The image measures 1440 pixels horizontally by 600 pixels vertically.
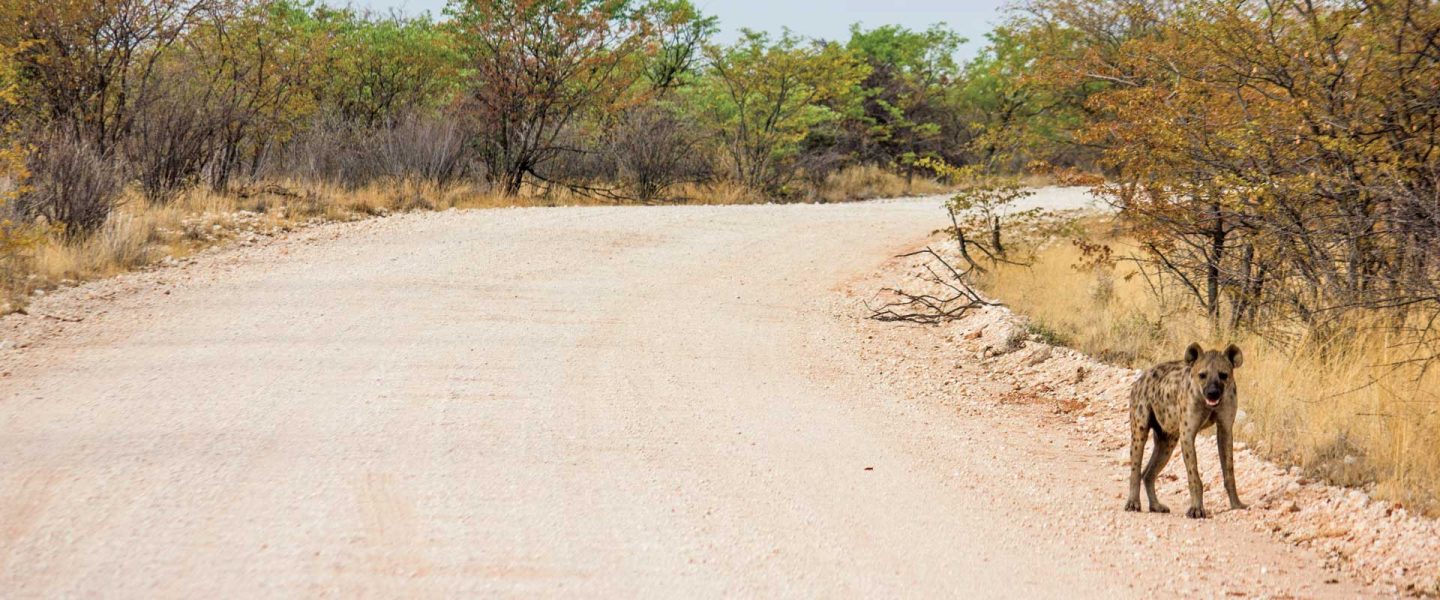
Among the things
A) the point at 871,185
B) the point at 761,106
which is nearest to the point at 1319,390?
the point at 761,106

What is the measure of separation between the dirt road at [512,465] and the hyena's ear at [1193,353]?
0.76 m

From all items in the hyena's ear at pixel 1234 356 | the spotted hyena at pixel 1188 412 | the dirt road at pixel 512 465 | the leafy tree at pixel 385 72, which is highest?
the leafy tree at pixel 385 72

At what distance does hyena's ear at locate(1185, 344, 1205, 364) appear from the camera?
4.96m

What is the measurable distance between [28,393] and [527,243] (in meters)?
7.76

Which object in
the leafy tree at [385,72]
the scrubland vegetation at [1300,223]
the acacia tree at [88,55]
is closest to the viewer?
the scrubland vegetation at [1300,223]

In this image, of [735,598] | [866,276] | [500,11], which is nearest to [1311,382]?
[735,598]

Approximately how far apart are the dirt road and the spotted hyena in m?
0.17

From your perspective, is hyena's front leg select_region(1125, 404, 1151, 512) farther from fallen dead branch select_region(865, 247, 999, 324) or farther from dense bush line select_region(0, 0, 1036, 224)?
dense bush line select_region(0, 0, 1036, 224)

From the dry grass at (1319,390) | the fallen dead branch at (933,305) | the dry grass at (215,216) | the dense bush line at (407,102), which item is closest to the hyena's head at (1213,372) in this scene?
the dry grass at (1319,390)

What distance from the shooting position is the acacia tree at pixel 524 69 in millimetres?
21484

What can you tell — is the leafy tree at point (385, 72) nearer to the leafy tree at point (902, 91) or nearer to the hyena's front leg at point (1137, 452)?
the leafy tree at point (902, 91)

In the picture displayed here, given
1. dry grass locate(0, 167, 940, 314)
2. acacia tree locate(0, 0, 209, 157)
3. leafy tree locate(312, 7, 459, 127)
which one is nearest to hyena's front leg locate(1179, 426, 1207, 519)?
dry grass locate(0, 167, 940, 314)

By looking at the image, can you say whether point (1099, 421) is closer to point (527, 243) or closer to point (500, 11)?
point (527, 243)

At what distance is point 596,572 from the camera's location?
4.38m
